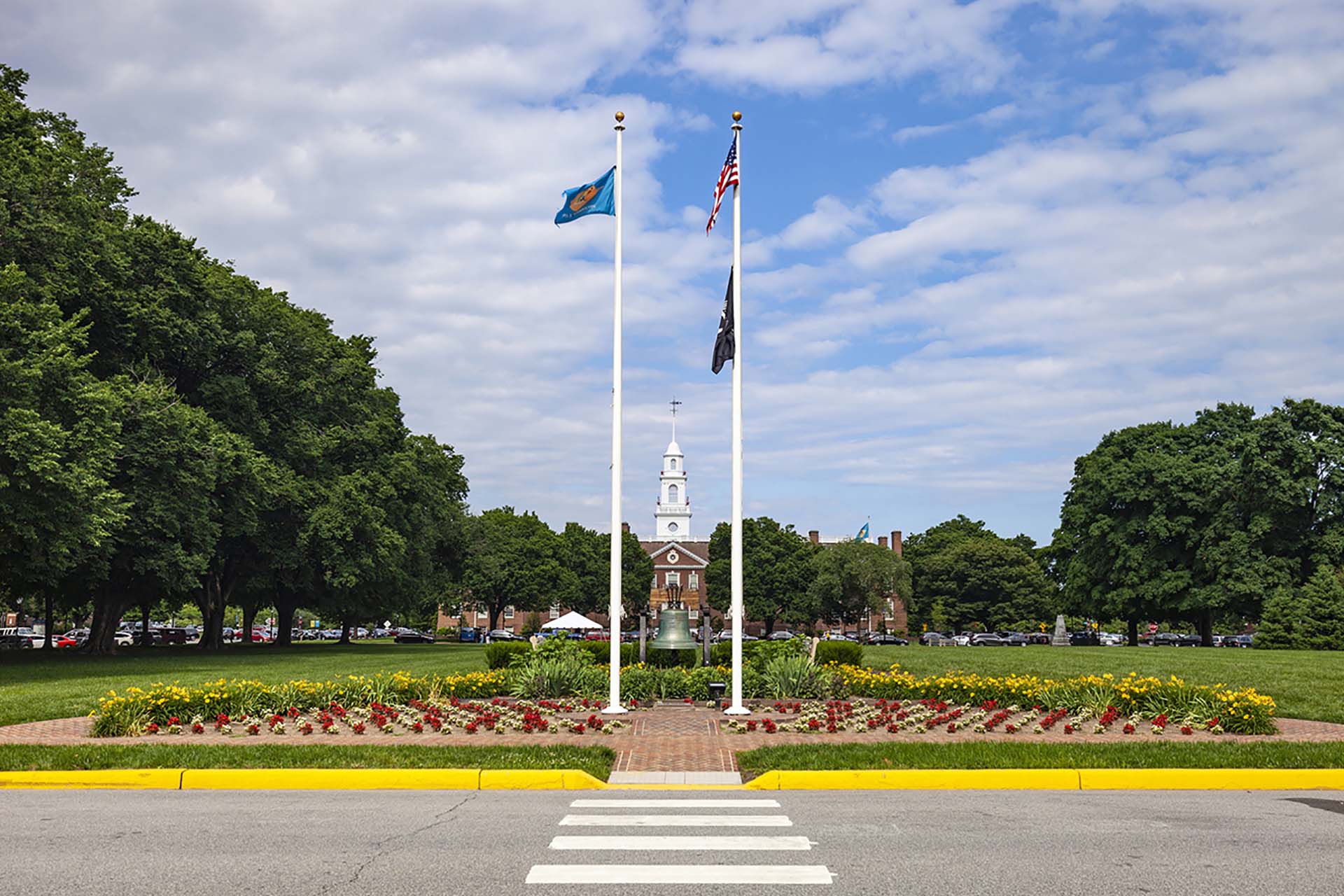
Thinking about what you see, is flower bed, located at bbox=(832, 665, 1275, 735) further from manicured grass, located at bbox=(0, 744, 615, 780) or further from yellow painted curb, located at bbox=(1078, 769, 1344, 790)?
manicured grass, located at bbox=(0, 744, 615, 780)

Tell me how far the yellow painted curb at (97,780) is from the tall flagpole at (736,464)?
8.06m

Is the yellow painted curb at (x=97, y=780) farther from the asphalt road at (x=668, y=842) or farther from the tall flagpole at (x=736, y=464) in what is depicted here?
the tall flagpole at (x=736, y=464)

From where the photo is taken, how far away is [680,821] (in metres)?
9.41

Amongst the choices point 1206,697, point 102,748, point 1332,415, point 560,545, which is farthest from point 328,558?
point 560,545

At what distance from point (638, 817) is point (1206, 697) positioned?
1028 cm

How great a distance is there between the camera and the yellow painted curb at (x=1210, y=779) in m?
11.6

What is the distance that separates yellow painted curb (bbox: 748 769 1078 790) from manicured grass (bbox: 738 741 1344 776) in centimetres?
27

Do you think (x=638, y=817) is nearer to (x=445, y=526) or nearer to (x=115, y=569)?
(x=115, y=569)

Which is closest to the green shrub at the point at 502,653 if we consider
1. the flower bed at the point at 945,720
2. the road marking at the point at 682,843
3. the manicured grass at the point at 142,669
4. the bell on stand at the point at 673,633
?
the manicured grass at the point at 142,669

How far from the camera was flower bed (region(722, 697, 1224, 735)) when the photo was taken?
15078 millimetres

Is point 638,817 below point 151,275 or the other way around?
below

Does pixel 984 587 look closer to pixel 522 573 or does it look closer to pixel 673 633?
pixel 522 573

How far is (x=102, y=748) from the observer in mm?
12867

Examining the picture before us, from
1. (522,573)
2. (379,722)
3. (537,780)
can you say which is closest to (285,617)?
(522,573)
